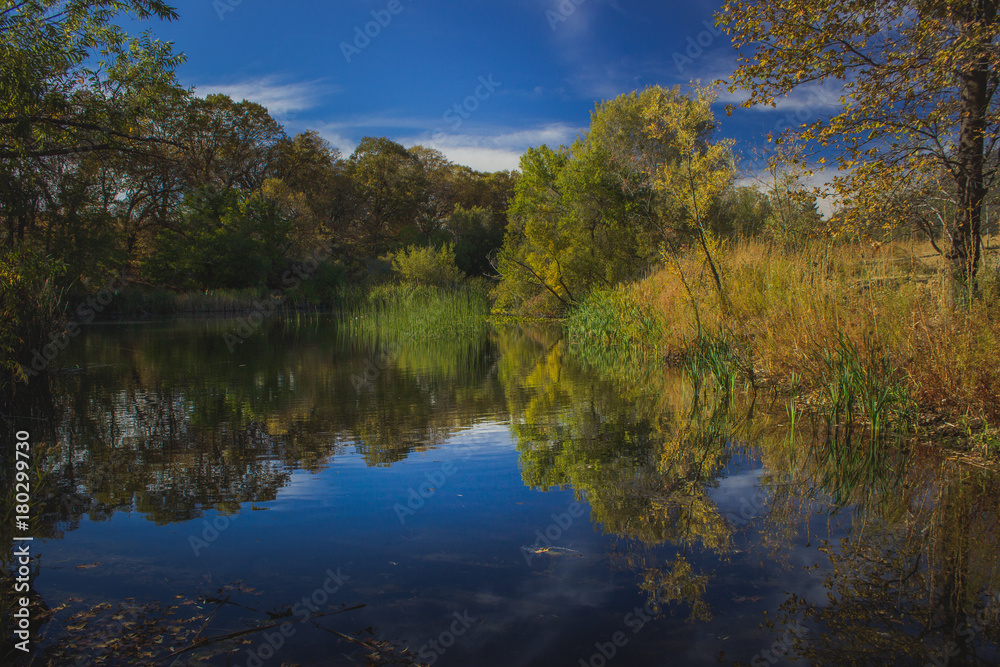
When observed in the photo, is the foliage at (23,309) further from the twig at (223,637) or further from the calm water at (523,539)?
the twig at (223,637)

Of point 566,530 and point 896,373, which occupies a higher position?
point 896,373

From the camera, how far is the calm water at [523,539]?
2.47 metres

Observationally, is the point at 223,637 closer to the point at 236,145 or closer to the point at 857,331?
the point at 857,331

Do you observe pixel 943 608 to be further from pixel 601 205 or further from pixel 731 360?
pixel 601 205

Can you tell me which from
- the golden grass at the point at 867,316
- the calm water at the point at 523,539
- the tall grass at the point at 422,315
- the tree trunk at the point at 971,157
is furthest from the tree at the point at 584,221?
the calm water at the point at 523,539

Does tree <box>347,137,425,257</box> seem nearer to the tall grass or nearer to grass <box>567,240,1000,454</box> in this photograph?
the tall grass

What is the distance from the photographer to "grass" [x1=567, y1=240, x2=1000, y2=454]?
494 centimetres

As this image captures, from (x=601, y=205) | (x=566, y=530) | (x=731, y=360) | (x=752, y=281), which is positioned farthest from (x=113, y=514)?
(x=601, y=205)

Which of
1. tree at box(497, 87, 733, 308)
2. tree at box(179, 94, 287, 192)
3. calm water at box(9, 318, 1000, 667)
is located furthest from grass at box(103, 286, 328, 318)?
calm water at box(9, 318, 1000, 667)

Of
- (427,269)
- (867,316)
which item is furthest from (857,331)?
(427,269)

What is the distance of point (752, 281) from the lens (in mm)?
8969

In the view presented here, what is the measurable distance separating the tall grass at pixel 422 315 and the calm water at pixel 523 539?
1436 cm

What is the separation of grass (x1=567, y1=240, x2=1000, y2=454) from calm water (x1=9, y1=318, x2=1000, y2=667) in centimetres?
60

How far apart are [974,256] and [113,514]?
8270 millimetres
